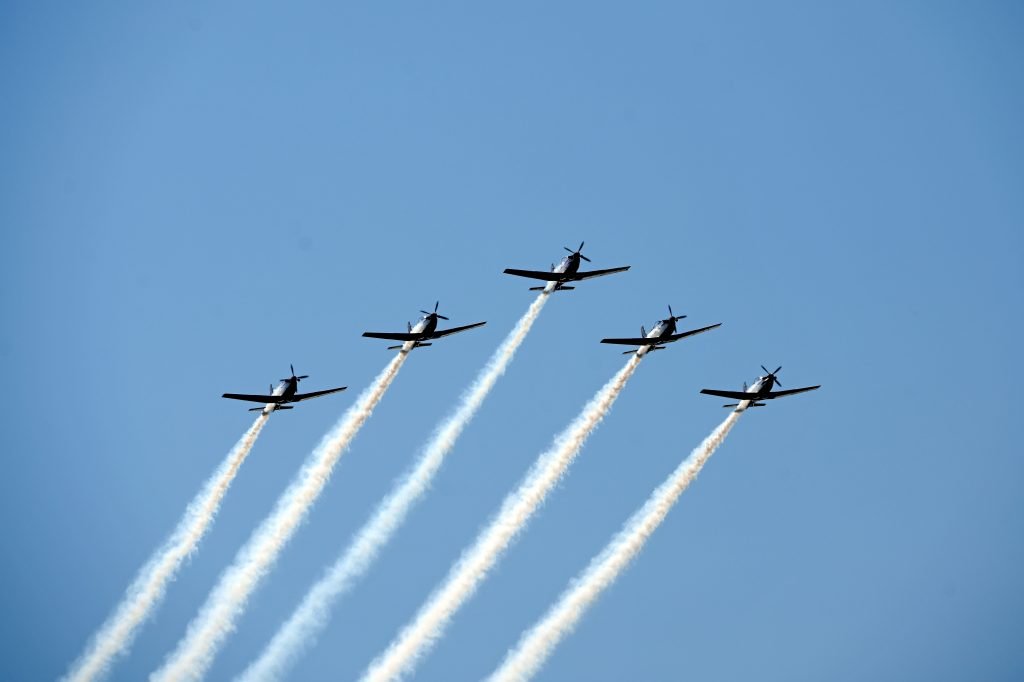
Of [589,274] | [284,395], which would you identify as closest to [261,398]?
[284,395]

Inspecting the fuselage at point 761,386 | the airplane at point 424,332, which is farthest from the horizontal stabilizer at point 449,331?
the fuselage at point 761,386

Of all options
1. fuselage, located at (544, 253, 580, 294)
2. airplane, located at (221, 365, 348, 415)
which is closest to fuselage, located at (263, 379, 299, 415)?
airplane, located at (221, 365, 348, 415)

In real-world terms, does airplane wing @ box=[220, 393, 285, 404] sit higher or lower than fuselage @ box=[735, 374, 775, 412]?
lower

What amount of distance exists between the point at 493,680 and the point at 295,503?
58.0 ft

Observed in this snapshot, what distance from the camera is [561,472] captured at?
9369 centimetres

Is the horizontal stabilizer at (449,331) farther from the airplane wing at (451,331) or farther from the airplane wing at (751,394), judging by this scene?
the airplane wing at (751,394)

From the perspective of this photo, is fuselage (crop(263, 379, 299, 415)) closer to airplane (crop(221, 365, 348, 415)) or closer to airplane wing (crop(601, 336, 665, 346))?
airplane (crop(221, 365, 348, 415))

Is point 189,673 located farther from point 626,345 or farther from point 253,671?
point 626,345

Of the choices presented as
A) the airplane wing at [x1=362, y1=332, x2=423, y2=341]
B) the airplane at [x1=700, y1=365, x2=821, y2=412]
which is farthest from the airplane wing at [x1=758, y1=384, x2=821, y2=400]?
the airplane wing at [x1=362, y1=332, x2=423, y2=341]

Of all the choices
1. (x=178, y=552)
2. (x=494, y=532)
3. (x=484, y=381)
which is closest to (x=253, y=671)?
(x=178, y=552)

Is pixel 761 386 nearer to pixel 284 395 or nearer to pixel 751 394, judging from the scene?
pixel 751 394

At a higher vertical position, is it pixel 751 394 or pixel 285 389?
pixel 751 394

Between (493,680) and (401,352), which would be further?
(401,352)

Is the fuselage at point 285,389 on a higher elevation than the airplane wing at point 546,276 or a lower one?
lower
